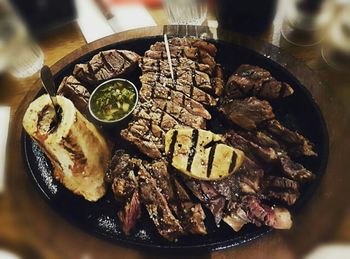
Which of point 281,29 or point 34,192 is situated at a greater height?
point 281,29

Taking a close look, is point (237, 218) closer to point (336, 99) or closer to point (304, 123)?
point (304, 123)

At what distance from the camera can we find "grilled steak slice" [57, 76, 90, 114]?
8.97 ft

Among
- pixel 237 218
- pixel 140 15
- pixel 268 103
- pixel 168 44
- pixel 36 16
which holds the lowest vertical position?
pixel 237 218

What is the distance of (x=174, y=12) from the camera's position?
3.23m

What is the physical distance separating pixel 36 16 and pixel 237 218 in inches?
80.7

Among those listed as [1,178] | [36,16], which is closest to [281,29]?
[36,16]

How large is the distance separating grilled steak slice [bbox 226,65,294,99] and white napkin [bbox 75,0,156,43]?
38.9 inches

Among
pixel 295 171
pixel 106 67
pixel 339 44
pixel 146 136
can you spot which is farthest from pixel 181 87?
pixel 339 44

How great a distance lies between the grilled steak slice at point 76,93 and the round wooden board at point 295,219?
39 centimetres

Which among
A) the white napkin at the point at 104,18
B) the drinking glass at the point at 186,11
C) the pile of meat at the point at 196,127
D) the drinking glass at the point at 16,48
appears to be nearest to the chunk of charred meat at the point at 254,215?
the pile of meat at the point at 196,127

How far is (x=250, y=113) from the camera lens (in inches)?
101

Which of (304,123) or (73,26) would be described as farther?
(73,26)

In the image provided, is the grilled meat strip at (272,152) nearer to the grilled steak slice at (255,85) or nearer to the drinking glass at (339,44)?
the grilled steak slice at (255,85)

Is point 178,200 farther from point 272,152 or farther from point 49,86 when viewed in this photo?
point 49,86
